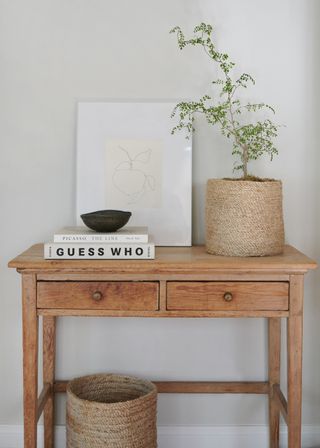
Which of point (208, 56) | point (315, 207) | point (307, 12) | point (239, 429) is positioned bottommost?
point (239, 429)

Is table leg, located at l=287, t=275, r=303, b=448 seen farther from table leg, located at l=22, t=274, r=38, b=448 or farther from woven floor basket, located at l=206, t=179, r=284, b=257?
table leg, located at l=22, t=274, r=38, b=448

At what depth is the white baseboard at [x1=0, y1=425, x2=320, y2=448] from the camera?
2.61m

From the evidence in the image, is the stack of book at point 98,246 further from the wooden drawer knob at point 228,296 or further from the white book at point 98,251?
the wooden drawer knob at point 228,296

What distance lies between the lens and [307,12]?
2.49 metres

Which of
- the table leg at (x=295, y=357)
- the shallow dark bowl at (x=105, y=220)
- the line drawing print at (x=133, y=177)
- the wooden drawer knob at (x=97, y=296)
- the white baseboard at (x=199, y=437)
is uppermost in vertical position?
the line drawing print at (x=133, y=177)

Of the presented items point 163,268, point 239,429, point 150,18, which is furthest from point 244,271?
point 150,18

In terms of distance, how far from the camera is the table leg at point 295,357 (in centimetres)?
209

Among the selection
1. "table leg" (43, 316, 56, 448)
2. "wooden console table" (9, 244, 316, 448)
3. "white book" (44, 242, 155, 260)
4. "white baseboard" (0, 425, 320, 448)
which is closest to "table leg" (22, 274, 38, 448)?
"wooden console table" (9, 244, 316, 448)

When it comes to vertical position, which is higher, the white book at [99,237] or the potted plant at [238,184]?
the potted plant at [238,184]

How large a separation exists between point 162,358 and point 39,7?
1.46m

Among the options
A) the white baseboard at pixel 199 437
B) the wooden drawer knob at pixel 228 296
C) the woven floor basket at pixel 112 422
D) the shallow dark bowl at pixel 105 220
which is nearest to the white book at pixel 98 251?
the shallow dark bowl at pixel 105 220

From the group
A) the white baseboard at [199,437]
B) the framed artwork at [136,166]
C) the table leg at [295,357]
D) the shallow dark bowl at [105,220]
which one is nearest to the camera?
the table leg at [295,357]

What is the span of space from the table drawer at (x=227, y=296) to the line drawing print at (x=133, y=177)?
509 mm

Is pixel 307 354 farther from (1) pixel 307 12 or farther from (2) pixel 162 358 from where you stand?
(1) pixel 307 12
